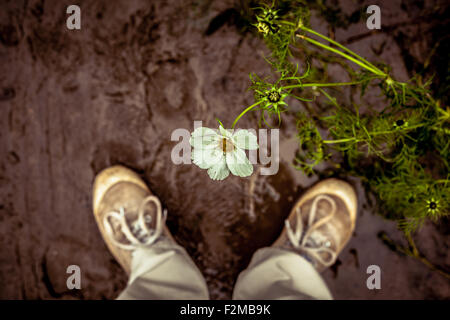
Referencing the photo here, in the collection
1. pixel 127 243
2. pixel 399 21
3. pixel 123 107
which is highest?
pixel 399 21

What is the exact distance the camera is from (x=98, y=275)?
0.95m

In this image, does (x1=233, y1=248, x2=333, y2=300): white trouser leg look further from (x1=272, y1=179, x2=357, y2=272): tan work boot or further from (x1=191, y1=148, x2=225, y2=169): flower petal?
(x1=191, y1=148, x2=225, y2=169): flower petal

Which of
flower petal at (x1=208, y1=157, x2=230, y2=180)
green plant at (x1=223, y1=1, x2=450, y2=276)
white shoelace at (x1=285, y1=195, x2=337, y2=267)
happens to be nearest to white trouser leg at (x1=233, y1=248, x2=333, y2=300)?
white shoelace at (x1=285, y1=195, x2=337, y2=267)

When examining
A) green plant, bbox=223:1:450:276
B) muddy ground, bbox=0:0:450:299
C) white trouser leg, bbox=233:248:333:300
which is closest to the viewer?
green plant, bbox=223:1:450:276

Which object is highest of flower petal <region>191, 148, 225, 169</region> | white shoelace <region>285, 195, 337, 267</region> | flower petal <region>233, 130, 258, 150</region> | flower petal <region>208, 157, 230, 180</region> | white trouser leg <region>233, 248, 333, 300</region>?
flower petal <region>233, 130, 258, 150</region>

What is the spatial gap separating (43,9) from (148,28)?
0.32m

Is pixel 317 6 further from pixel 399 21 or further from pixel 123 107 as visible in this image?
pixel 123 107

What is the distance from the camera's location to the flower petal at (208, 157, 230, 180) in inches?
15.9

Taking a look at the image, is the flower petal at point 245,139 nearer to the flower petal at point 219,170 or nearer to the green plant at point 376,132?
the flower petal at point 219,170

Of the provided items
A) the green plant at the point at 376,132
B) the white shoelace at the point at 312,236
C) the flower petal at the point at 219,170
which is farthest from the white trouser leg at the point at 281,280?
the flower petal at the point at 219,170

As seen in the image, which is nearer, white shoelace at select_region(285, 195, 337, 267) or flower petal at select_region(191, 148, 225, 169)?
flower petal at select_region(191, 148, 225, 169)

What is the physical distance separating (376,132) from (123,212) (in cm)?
74

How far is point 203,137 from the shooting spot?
0.40 meters
